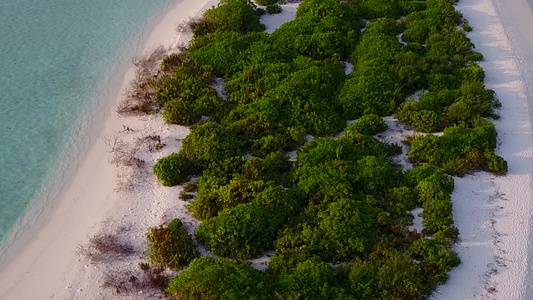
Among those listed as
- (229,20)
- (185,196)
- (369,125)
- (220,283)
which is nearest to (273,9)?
(229,20)

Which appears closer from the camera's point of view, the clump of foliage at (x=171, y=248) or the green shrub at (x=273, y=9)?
the clump of foliage at (x=171, y=248)

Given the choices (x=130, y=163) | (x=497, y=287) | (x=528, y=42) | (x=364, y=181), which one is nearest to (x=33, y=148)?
(x=130, y=163)

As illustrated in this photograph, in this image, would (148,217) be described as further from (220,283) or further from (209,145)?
(220,283)

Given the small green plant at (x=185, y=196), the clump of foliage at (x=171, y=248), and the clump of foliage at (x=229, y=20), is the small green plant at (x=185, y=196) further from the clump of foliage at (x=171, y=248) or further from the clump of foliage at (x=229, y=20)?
the clump of foliage at (x=229, y=20)

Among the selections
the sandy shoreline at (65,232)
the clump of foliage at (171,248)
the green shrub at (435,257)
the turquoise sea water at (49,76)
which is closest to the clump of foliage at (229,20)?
the turquoise sea water at (49,76)

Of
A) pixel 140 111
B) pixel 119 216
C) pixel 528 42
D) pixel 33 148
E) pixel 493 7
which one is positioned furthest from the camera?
pixel 493 7

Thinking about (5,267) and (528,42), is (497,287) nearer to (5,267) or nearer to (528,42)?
(5,267)
